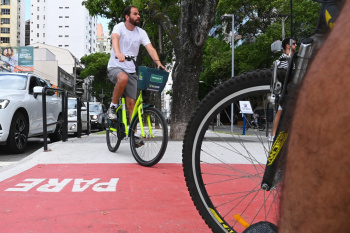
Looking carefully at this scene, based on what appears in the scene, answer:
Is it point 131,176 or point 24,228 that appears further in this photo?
point 131,176

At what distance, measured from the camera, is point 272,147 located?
137cm

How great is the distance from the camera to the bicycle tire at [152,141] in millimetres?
4000

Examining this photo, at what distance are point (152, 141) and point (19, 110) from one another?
338 cm

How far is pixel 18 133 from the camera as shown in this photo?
638cm

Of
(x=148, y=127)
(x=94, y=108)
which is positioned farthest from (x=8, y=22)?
(x=148, y=127)

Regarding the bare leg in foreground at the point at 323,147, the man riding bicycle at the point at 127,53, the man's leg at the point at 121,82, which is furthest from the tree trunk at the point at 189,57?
the bare leg in foreground at the point at 323,147

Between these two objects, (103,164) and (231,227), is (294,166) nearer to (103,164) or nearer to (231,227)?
(231,227)

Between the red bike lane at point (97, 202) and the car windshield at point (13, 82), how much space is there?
3.74 m

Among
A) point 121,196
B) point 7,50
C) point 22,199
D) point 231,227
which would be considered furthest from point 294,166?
point 7,50

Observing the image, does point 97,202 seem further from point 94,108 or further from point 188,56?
point 94,108

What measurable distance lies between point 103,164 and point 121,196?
1.58 metres

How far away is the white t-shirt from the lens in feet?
15.0

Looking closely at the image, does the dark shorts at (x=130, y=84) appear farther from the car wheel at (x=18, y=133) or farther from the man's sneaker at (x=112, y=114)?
the car wheel at (x=18, y=133)

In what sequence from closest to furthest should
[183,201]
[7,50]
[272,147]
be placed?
[272,147] < [183,201] < [7,50]
